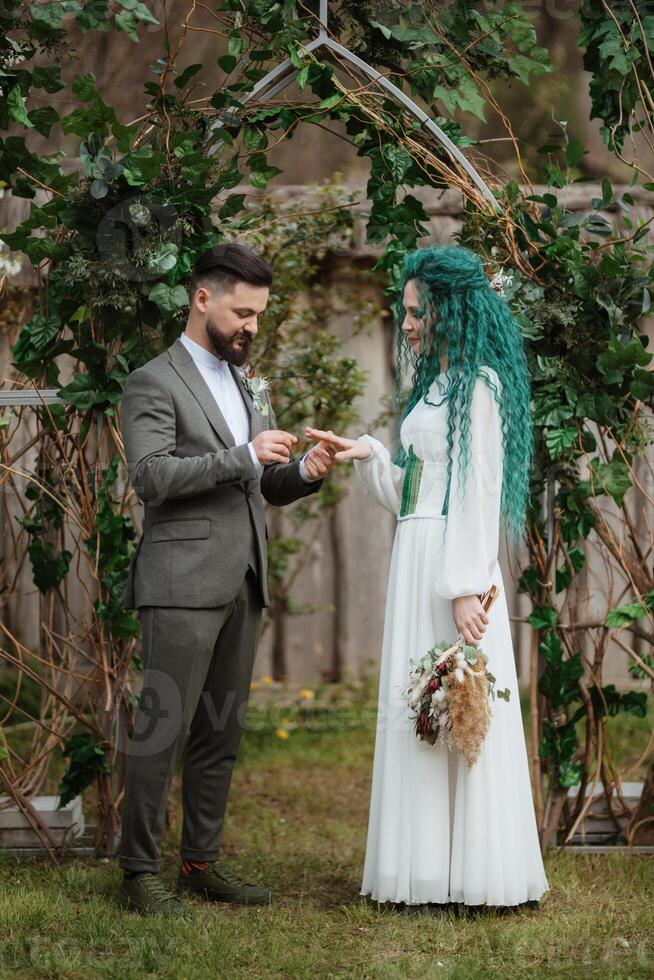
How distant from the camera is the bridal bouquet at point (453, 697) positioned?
11.2 feet

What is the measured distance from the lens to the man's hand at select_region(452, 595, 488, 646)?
3.47m

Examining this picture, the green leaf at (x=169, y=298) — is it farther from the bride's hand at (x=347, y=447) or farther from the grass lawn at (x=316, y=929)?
the grass lawn at (x=316, y=929)

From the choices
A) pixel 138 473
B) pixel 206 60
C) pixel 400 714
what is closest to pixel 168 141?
pixel 138 473

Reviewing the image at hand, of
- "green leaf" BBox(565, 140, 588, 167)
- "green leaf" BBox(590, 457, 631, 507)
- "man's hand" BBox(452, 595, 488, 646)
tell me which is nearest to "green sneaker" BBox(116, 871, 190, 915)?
"man's hand" BBox(452, 595, 488, 646)

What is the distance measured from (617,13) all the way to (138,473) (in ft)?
7.46

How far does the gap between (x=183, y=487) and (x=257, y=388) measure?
487 millimetres

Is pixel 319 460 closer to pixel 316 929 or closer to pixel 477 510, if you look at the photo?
pixel 477 510

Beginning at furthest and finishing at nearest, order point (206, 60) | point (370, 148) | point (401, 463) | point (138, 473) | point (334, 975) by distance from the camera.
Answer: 1. point (206, 60)
2. point (370, 148)
3. point (401, 463)
4. point (138, 473)
5. point (334, 975)

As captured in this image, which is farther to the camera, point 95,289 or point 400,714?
point 95,289

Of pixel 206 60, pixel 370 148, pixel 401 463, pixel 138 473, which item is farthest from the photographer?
pixel 206 60

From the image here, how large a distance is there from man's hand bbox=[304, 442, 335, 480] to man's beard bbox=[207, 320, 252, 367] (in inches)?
14.6

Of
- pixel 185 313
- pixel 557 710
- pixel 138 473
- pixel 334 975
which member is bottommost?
pixel 334 975

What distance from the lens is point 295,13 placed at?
3.93 metres

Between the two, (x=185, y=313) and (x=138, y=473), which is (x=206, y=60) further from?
(x=138, y=473)
